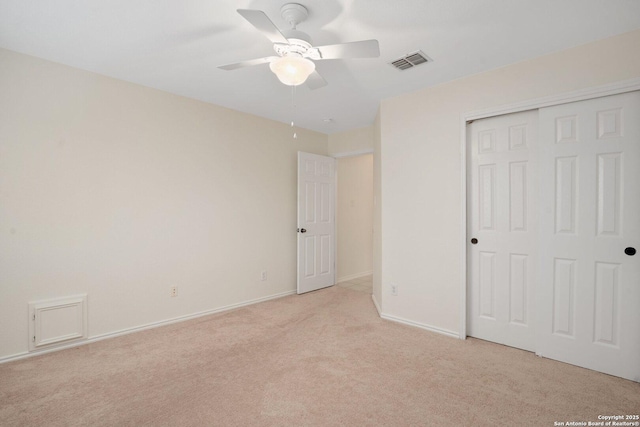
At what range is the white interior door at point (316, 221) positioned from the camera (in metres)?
4.47

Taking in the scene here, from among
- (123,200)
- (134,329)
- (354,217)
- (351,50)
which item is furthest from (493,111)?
(134,329)

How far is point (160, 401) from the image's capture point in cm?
192

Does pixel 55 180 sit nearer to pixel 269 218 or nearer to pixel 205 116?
pixel 205 116

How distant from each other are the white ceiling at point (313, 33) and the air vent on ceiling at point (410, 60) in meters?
0.05

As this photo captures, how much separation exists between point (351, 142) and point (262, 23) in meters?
3.25

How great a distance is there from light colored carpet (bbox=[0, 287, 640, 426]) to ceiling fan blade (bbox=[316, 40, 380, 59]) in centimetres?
216

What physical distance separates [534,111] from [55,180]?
164 inches

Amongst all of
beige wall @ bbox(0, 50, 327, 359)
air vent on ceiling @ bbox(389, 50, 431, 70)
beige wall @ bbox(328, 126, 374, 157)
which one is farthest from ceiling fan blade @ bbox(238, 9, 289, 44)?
beige wall @ bbox(328, 126, 374, 157)

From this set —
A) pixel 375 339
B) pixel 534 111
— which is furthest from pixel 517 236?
pixel 375 339

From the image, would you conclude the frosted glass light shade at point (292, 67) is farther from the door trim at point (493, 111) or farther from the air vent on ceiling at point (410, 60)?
the door trim at point (493, 111)

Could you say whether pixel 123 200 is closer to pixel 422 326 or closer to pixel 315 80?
pixel 315 80

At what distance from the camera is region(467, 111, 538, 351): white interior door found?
264 centimetres

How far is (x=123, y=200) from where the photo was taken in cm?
298

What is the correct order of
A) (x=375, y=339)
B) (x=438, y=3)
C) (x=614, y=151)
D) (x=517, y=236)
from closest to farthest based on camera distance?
(x=438, y=3) < (x=614, y=151) < (x=517, y=236) < (x=375, y=339)
